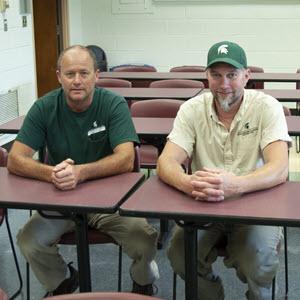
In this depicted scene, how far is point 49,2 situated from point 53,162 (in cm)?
528

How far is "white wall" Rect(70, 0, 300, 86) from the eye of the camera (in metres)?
7.28

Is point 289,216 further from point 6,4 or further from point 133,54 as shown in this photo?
point 133,54

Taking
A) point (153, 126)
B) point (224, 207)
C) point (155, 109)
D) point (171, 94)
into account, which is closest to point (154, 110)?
point (155, 109)

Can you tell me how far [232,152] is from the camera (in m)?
2.30

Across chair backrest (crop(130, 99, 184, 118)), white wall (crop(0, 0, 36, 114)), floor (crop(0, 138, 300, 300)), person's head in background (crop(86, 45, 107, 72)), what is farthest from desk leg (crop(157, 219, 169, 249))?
person's head in background (crop(86, 45, 107, 72))

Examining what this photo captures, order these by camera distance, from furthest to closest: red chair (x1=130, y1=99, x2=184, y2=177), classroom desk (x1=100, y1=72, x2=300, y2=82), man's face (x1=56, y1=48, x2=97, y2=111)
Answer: classroom desk (x1=100, y1=72, x2=300, y2=82)
red chair (x1=130, y1=99, x2=184, y2=177)
man's face (x1=56, y1=48, x2=97, y2=111)

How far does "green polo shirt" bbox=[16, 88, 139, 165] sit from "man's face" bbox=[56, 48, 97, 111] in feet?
0.14

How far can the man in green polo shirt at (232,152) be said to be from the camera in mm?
2088

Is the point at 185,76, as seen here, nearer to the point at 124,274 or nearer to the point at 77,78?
the point at 124,274

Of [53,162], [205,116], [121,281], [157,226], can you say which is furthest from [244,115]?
[157,226]

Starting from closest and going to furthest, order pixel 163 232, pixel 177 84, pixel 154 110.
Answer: pixel 163 232 < pixel 154 110 < pixel 177 84

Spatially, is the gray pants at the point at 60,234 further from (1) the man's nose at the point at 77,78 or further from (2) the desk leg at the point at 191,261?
(1) the man's nose at the point at 77,78

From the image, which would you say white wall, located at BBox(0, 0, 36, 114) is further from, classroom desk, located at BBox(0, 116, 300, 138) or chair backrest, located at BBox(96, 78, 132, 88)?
classroom desk, located at BBox(0, 116, 300, 138)

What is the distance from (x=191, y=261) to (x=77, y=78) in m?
0.98
